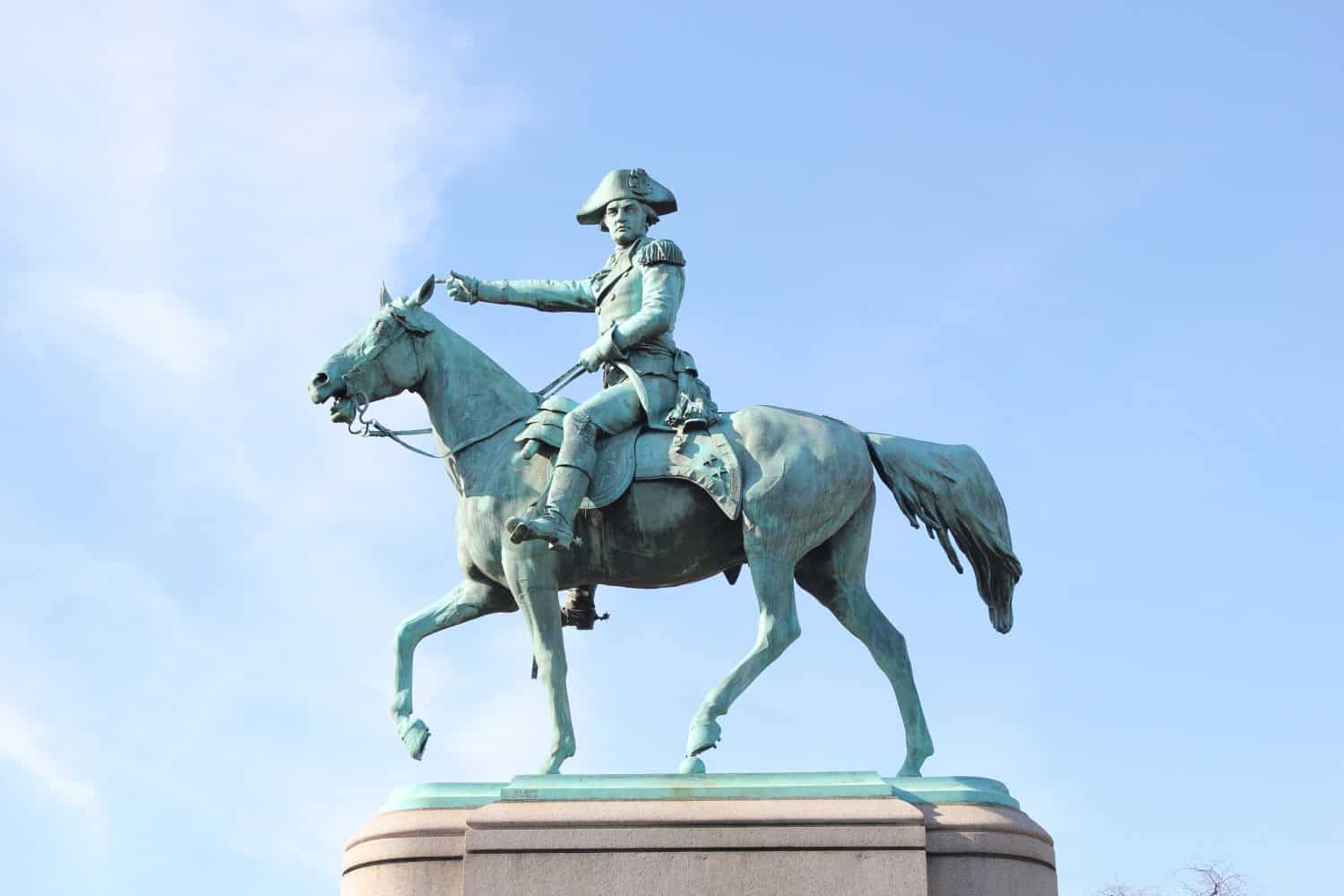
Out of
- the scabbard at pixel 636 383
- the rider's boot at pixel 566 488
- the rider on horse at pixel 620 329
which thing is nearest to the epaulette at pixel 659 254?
the rider on horse at pixel 620 329

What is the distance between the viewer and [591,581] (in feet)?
46.0

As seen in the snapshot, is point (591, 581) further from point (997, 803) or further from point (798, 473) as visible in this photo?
point (997, 803)

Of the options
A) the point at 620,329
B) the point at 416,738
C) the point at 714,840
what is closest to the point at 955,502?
the point at 620,329

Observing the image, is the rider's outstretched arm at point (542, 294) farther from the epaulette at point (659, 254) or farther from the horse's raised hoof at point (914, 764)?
the horse's raised hoof at point (914, 764)

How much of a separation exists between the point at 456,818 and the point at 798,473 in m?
3.28

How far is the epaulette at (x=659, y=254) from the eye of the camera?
14586 mm

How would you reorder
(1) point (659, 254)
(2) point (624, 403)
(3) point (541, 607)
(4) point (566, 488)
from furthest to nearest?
(1) point (659, 254)
(2) point (624, 403)
(3) point (541, 607)
(4) point (566, 488)

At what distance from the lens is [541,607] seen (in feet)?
44.8

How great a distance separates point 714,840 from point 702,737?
0.98m

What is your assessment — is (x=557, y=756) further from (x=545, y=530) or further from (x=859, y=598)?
(x=859, y=598)

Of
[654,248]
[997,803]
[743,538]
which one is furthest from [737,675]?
[654,248]

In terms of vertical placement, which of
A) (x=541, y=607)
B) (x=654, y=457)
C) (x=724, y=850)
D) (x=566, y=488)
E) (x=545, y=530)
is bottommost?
(x=724, y=850)

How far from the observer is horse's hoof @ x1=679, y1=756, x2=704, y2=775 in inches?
509

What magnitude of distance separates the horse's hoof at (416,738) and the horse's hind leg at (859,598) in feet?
9.44
